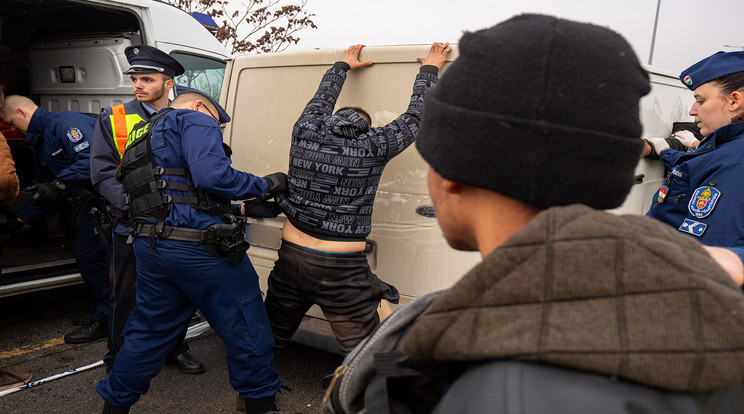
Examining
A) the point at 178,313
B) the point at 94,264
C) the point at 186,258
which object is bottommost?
the point at 94,264

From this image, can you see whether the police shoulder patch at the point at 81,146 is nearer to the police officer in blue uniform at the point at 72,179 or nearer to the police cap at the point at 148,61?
the police officer in blue uniform at the point at 72,179

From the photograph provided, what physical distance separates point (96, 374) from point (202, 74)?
297 cm

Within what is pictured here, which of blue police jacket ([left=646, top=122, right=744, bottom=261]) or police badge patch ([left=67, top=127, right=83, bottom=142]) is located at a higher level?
blue police jacket ([left=646, top=122, right=744, bottom=261])

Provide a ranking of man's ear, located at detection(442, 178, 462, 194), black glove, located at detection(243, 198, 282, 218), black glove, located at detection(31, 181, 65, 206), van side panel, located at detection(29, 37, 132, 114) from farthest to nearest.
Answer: van side panel, located at detection(29, 37, 132, 114)
black glove, located at detection(31, 181, 65, 206)
black glove, located at detection(243, 198, 282, 218)
man's ear, located at detection(442, 178, 462, 194)

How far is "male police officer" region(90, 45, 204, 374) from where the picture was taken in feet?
10.7

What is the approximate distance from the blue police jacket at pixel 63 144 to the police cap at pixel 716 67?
12.8ft

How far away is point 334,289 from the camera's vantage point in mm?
2670

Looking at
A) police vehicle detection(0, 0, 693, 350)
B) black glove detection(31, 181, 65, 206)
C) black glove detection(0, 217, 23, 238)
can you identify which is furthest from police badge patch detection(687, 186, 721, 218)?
black glove detection(0, 217, 23, 238)

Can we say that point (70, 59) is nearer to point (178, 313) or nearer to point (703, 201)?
point (178, 313)

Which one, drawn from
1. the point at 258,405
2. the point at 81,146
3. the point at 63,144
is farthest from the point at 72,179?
the point at 258,405

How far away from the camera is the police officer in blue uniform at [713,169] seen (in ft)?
6.36

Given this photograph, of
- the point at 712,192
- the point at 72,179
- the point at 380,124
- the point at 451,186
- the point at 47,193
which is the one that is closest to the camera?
the point at 451,186

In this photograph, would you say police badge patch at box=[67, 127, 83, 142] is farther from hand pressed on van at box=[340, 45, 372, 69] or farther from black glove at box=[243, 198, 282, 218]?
hand pressed on van at box=[340, 45, 372, 69]

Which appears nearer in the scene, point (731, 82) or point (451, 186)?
point (451, 186)
